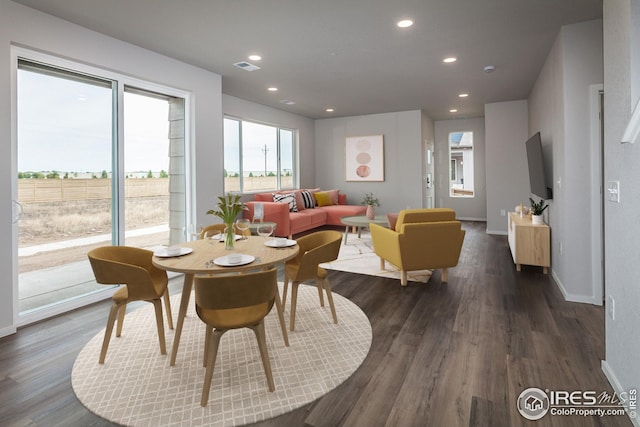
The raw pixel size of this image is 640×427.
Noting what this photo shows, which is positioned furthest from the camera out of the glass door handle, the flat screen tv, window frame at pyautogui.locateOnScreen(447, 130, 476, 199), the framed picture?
window frame at pyautogui.locateOnScreen(447, 130, 476, 199)

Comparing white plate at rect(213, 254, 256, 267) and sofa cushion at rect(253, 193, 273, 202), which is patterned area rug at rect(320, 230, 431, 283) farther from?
white plate at rect(213, 254, 256, 267)

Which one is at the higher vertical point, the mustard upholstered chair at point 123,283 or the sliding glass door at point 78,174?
the sliding glass door at point 78,174

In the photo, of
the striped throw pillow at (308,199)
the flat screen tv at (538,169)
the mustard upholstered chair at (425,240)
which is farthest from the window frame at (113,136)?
the flat screen tv at (538,169)

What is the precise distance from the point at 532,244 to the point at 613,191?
2515 millimetres

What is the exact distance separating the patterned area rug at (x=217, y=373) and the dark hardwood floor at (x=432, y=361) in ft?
0.29

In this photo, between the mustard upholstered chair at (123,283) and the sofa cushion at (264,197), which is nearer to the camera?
the mustard upholstered chair at (123,283)

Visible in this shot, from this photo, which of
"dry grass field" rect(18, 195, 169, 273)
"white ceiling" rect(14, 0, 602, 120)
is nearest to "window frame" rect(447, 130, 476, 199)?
"white ceiling" rect(14, 0, 602, 120)

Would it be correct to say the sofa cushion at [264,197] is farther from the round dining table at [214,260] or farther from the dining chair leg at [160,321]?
the dining chair leg at [160,321]

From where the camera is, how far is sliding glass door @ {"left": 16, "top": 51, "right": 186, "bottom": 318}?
3.13 m

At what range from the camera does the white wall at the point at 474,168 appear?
359 inches

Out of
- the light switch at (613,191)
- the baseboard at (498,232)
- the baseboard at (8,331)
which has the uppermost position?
the light switch at (613,191)

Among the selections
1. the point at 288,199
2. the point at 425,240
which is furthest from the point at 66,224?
the point at 288,199

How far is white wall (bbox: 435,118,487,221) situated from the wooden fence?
7.68 metres

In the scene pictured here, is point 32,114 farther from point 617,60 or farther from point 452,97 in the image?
point 452,97
